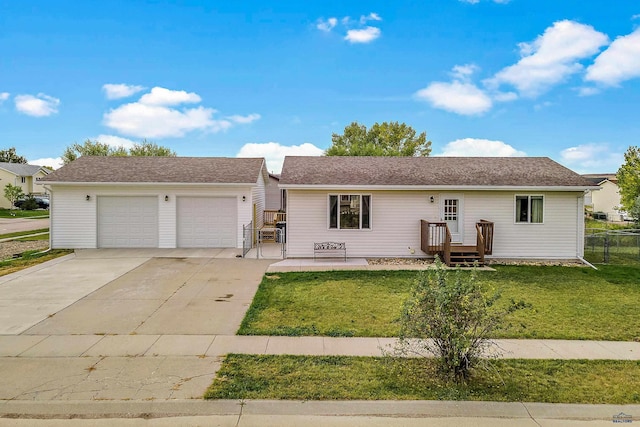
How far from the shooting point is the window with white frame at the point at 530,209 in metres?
14.0

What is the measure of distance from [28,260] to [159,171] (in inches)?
225

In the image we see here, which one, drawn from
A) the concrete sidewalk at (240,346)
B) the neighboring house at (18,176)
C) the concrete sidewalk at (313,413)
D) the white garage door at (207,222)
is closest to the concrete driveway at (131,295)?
the concrete sidewalk at (240,346)

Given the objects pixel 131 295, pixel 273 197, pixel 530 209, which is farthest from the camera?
pixel 273 197

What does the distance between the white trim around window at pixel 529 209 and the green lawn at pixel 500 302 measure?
2189mm

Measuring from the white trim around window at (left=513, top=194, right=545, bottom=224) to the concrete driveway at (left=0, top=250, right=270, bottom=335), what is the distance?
30.5 ft

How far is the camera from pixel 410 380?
4762mm

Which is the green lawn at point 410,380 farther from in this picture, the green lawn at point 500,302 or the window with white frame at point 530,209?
the window with white frame at point 530,209

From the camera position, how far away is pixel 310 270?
38.8 feet

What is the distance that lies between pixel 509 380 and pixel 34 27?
20778 millimetres

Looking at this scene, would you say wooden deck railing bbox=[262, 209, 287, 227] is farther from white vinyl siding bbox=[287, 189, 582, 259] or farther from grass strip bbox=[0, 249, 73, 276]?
grass strip bbox=[0, 249, 73, 276]

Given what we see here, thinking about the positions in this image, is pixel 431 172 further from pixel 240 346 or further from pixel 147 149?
pixel 147 149

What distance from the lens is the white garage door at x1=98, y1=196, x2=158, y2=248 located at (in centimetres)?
1580

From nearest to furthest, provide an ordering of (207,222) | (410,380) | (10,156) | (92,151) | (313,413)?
(313,413) → (410,380) → (207,222) → (92,151) → (10,156)

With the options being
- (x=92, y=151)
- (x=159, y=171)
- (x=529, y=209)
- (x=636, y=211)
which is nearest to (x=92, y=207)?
(x=159, y=171)
